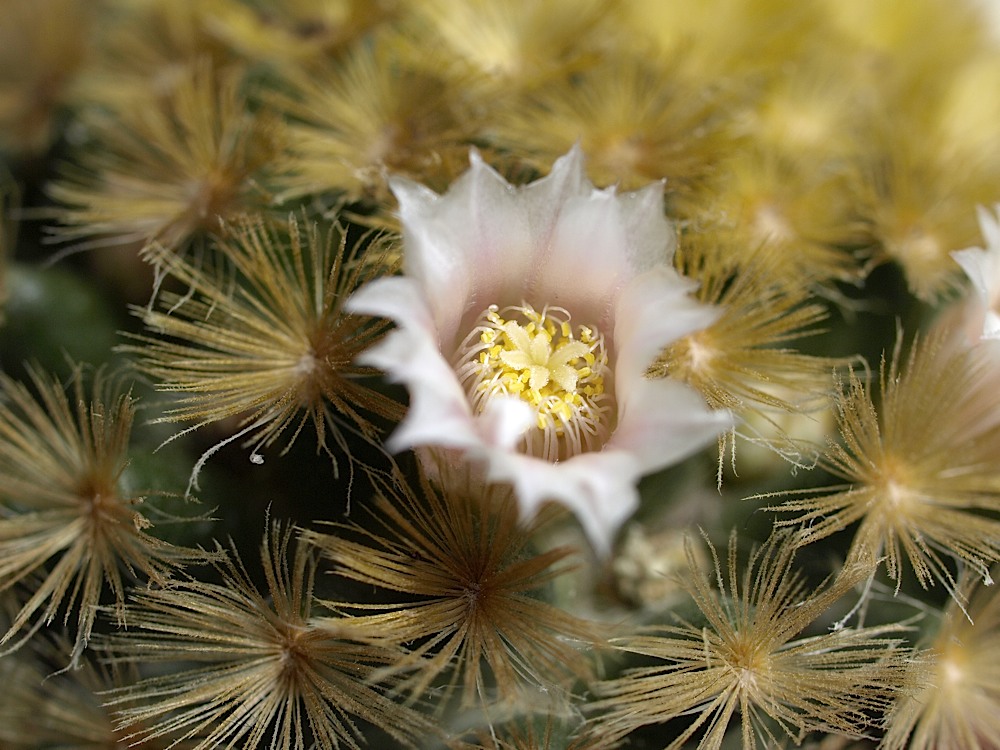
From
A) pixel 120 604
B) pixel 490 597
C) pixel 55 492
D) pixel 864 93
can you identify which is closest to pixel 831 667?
pixel 490 597

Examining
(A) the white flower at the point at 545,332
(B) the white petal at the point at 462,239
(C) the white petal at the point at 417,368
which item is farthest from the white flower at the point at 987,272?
(C) the white petal at the point at 417,368

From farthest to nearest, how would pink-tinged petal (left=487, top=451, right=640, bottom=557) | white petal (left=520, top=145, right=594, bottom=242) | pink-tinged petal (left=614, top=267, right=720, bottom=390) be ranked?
white petal (left=520, top=145, right=594, bottom=242)
pink-tinged petal (left=614, top=267, right=720, bottom=390)
pink-tinged petal (left=487, top=451, right=640, bottom=557)

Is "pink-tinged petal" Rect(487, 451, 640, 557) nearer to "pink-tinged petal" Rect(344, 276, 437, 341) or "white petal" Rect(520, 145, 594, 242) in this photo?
"pink-tinged petal" Rect(344, 276, 437, 341)

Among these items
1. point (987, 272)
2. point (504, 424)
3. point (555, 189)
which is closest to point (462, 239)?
point (555, 189)

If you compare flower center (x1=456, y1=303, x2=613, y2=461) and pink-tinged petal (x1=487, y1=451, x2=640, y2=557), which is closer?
pink-tinged petal (x1=487, y1=451, x2=640, y2=557)

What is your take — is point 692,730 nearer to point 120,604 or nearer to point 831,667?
point 831,667

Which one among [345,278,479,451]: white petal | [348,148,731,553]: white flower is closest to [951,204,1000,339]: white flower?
[348,148,731,553]: white flower

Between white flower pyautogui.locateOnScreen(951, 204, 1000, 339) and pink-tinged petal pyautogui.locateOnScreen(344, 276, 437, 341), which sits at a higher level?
white flower pyautogui.locateOnScreen(951, 204, 1000, 339)
